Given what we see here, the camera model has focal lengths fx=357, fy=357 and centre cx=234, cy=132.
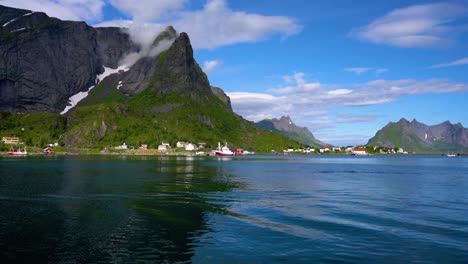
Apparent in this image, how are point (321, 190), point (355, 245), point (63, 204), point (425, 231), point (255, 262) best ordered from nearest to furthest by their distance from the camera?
1. point (255, 262)
2. point (355, 245)
3. point (425, 231)
4. point (63, 204)
5. point (321, 190)

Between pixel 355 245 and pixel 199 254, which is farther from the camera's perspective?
pixel 355 245

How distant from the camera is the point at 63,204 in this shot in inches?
1629

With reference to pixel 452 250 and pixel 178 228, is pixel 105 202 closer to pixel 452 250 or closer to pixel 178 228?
pixel 178 228

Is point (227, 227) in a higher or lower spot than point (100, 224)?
lower

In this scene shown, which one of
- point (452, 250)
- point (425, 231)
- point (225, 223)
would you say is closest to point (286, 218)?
point (225, 223)

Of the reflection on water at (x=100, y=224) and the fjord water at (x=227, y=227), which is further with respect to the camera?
the fjord water at (x=227, y=227)

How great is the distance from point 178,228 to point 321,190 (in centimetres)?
3472

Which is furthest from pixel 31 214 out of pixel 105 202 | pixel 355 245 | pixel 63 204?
pixel 355 245

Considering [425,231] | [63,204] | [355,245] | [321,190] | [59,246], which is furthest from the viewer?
[321,190]

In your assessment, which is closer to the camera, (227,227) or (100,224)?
(100,224)

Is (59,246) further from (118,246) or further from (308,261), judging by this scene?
(308,261)

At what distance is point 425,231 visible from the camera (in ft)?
101

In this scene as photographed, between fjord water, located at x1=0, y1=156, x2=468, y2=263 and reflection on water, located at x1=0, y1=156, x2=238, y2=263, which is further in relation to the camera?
fjord water, located at x1=0, y1=156, x2=468, y2=263

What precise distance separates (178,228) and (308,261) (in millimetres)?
12637
